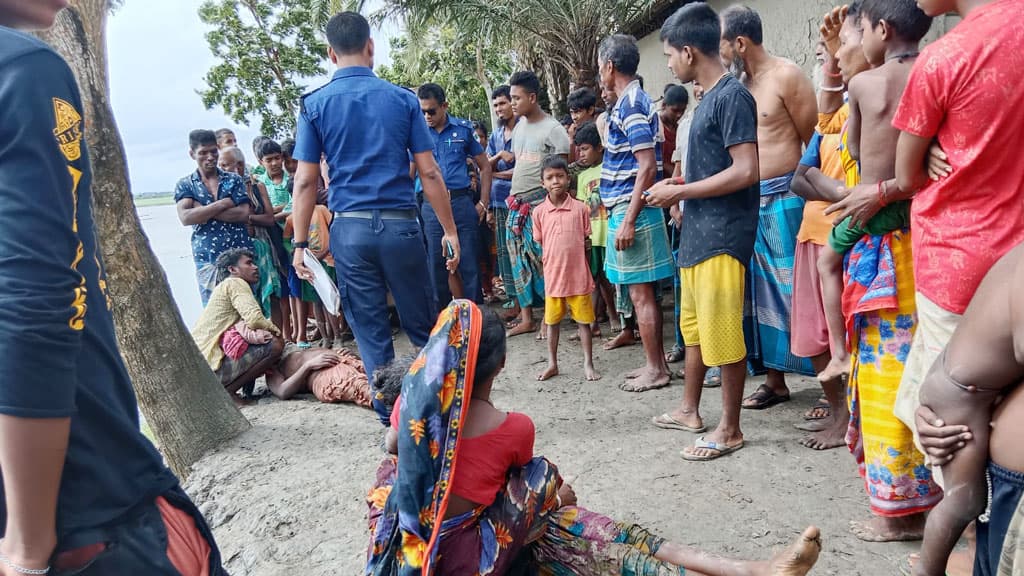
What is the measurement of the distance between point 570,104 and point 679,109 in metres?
0.93

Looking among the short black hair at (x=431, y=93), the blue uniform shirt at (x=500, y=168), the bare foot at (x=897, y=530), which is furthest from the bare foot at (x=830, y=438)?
the short black hair at (x=431, y=93)

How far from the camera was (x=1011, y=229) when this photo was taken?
5.53 feet

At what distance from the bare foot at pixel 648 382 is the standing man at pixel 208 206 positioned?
341 cm

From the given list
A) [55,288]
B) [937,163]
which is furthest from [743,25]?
[55,288]

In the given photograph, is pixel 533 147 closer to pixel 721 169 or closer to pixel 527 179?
pixel 527 179

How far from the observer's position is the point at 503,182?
593 centimetres

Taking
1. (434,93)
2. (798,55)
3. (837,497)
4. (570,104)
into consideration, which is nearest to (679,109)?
(570,104)

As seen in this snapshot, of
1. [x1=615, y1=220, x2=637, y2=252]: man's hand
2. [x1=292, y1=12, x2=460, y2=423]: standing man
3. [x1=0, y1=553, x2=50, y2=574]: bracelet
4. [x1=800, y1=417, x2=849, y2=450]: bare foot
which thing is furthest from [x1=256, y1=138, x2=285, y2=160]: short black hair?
[x1=0, y1=553, x2=50, y2=574]: bracelet

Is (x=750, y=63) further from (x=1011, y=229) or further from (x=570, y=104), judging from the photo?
(x=570, y=104)

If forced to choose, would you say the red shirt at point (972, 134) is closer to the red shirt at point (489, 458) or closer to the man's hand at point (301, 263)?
the red shirt at point (489, 458)

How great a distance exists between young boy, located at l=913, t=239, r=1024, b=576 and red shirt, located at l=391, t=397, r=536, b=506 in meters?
1.06

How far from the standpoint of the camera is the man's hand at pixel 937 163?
1774 millimetres

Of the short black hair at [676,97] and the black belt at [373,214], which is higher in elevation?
the short black hair at [676,97]

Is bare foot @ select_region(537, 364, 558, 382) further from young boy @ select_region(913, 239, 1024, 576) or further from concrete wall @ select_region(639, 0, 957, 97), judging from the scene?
concrete wall @ select_region(639, 0, 957, 97)
